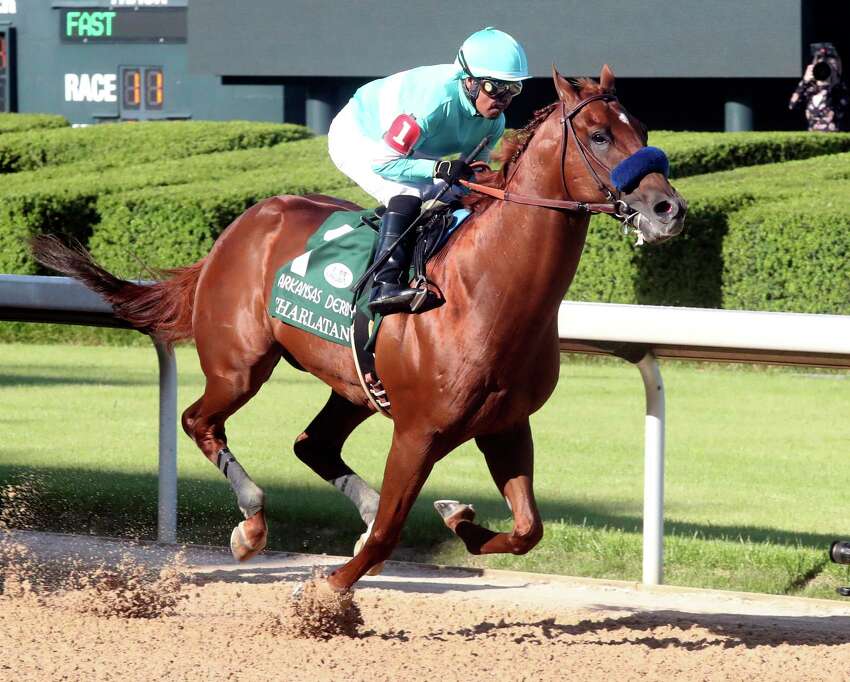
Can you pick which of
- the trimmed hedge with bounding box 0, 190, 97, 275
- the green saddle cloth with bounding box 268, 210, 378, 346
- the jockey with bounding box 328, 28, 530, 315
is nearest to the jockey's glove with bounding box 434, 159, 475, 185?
the jockey with bounding box 328, 28, 530, 315

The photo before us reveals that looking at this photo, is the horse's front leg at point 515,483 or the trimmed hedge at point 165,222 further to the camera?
the trimmed hedge at point 165,222

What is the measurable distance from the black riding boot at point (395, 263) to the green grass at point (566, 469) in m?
1.65

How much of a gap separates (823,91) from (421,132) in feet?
39.9

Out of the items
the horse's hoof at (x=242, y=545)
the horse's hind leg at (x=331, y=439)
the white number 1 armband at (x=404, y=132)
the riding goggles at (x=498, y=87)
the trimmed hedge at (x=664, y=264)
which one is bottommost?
the horse's hoof at (x=242, y=545)

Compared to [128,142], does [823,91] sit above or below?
above

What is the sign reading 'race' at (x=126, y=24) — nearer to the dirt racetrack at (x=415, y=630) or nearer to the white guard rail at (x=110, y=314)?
the white guard rail at (x=110, y=314)

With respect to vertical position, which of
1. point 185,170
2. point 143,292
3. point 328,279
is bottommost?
point 143,292

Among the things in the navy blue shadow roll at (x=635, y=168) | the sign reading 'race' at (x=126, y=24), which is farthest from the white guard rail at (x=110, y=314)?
the sign reading 'race' at (x=126, y=24)

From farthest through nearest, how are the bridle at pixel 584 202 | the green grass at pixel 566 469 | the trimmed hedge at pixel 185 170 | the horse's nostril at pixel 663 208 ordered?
the trimmed hedge at pixel 185 170
the green grass at pixel 566 469
the bridle at pixel 584 202
the horse's nostril at pixel 663 208

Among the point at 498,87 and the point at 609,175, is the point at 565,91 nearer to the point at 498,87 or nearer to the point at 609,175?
the point at 609,175

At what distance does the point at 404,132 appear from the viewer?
441 cm

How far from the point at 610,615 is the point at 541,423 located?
3.96 m

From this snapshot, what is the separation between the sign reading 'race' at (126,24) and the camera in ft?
67.8

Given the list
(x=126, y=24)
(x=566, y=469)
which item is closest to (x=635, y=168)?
(x=566, y=469)
